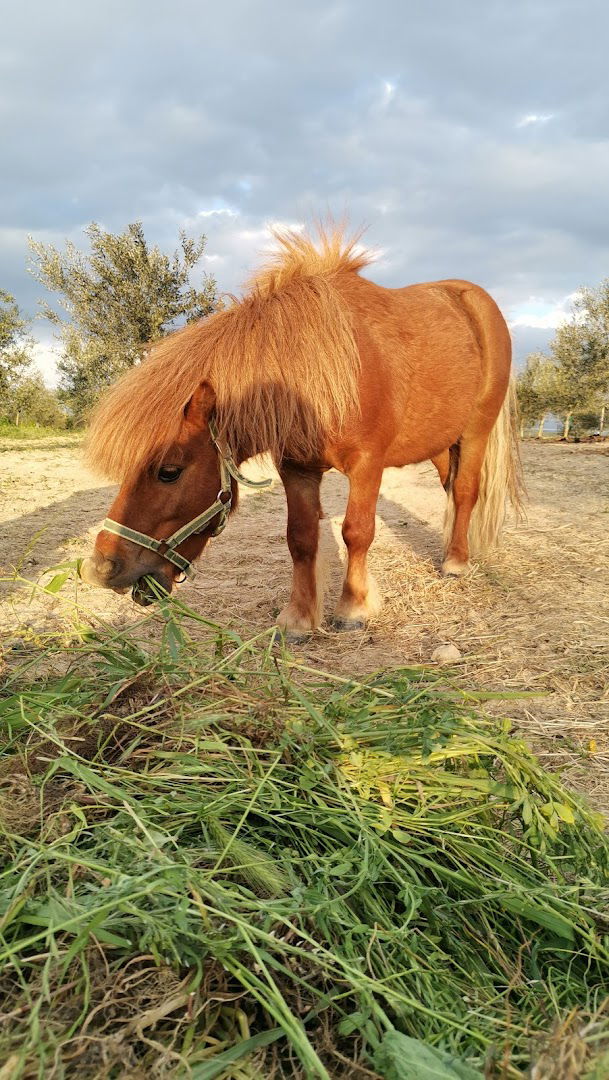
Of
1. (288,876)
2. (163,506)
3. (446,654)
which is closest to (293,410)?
(163,506)

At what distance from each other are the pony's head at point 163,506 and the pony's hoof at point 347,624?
1.07 metres

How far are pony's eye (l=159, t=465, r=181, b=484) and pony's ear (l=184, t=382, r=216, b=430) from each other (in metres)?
0.22

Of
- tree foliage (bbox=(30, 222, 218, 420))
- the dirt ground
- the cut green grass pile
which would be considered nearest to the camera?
the cut green grass pile

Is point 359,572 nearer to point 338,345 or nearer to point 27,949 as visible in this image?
point 338,345

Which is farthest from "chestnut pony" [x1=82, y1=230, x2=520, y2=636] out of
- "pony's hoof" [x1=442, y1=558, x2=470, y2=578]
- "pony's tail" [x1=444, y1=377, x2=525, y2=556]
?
"pony's hoof" [x1=442, y1=558, x2=470, y2=578]

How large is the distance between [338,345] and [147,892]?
2.81 metres

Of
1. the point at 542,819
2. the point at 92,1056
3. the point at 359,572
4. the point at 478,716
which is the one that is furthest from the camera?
the point at 359,572

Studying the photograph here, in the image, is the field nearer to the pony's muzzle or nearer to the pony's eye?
the pony's muzzle

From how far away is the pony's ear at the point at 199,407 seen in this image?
3004 mm

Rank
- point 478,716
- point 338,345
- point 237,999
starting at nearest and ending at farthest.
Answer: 1. point 237,999
2. point 478,716
3. point 338,345

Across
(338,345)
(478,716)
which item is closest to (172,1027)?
(478,716)

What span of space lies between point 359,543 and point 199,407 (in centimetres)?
126

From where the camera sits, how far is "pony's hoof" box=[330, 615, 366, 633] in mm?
3758

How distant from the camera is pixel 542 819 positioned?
1.33m
